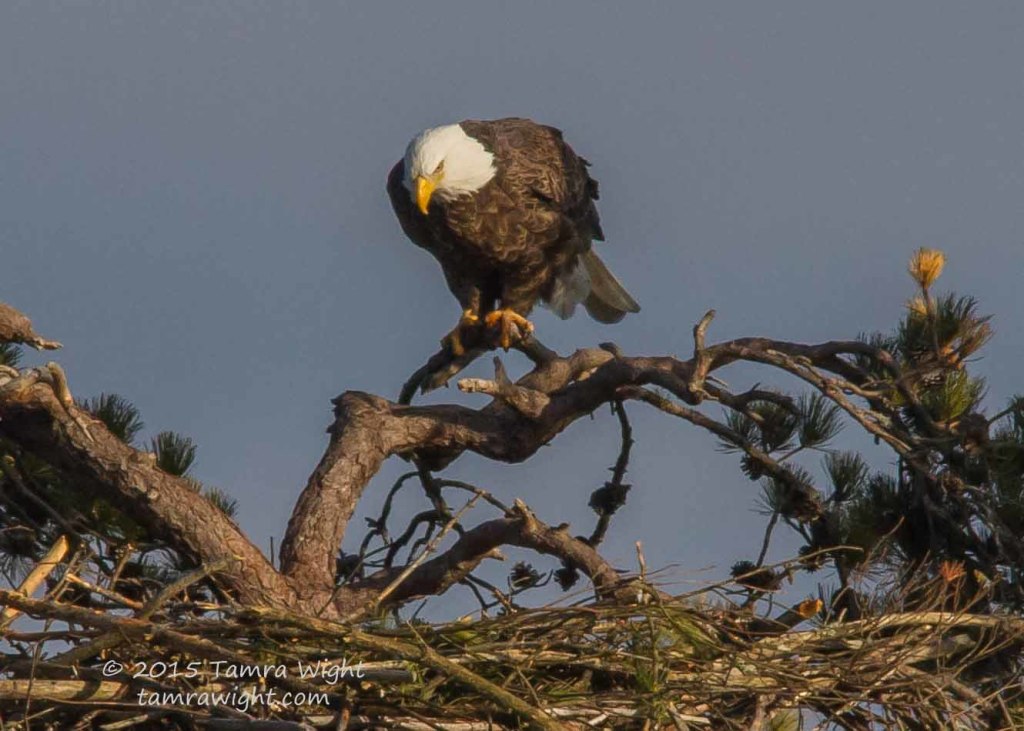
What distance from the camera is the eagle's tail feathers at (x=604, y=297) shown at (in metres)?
7.62

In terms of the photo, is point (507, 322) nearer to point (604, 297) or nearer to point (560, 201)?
point (560, 201)

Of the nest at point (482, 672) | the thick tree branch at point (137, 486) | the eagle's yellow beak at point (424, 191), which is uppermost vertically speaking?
the eagle's yellow beak at point (424, 191)

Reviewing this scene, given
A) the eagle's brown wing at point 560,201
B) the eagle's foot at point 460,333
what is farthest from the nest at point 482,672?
the eagle's brown wing at point 560,201

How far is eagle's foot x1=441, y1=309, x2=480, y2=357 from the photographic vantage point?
633cm

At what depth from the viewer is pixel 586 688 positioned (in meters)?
3.84

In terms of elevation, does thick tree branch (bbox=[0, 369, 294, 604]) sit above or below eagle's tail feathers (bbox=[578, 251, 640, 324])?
below

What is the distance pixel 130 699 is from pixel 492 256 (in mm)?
3498

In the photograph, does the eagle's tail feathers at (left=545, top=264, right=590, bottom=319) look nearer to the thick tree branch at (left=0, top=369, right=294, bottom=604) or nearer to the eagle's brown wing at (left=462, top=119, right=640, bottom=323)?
the eagle's brown wing at (left=462, top=119, right=640, bottom=323)

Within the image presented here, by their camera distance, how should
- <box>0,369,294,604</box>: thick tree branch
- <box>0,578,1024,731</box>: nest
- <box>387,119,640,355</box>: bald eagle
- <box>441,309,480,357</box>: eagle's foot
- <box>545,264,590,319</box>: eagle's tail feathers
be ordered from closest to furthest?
<box>0,578,1024,731</box>: nest, <box>0,369,294,604</box>: thick tree branch, <box>441,309,480,357</box>: eagle's foot, <box>387,119,640,355</box>: bald eagle, <box>545,264,590,319</box>: eagle's tail feathers

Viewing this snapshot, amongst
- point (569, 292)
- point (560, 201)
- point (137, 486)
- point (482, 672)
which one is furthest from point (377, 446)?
point (569, 292)

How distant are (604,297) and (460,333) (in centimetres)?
126

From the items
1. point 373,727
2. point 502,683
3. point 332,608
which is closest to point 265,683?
point 373,727

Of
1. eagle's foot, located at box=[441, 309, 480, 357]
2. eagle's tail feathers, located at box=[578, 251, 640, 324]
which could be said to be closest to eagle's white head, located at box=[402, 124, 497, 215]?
eagle's foot, located at box=[441, 309, 480, 357]

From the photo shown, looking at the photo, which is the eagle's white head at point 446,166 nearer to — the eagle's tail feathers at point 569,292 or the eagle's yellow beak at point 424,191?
the eagle's yellow beak at point 424,191
